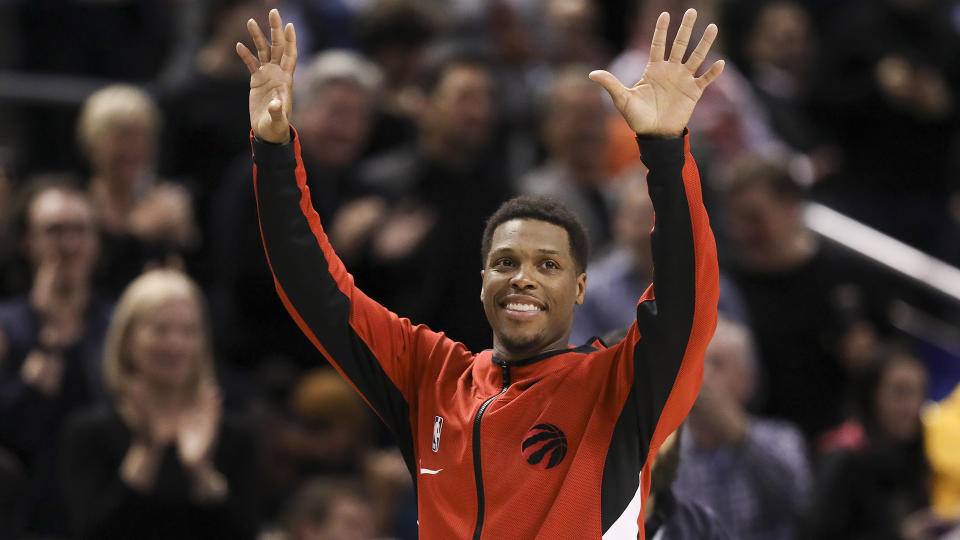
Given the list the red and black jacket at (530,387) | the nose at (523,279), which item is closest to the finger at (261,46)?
the red and black jacket at (530,387)

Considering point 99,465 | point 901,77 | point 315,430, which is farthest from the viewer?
point 901,77

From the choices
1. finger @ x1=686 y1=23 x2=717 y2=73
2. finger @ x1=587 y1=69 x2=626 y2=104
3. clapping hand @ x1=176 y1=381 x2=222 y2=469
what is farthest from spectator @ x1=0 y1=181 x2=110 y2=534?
finger @ x1=686 y1=23 x2=717 y2=73

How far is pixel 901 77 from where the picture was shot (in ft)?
28.9

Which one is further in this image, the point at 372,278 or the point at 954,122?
the point at 954,122

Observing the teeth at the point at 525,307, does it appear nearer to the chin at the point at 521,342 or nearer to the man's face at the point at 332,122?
the chin at the point at 521,342

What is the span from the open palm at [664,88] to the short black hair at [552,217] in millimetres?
356

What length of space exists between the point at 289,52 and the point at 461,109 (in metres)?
3.23

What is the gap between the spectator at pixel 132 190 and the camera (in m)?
6.63

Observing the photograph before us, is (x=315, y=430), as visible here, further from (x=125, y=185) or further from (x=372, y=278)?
(x=125, y=185)

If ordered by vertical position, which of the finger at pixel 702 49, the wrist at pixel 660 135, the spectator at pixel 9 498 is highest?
the finger at pixel 702 49

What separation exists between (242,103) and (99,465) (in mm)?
2254

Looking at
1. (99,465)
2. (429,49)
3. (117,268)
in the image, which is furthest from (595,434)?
(429,49)

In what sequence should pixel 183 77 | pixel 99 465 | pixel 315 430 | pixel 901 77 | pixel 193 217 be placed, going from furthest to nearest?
pixel 901 77 < pixel 183 77 < pixel 193 217 < pixel 315 430 < pixel 99 465

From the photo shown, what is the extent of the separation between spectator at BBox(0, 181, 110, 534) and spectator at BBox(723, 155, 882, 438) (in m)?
2.96
